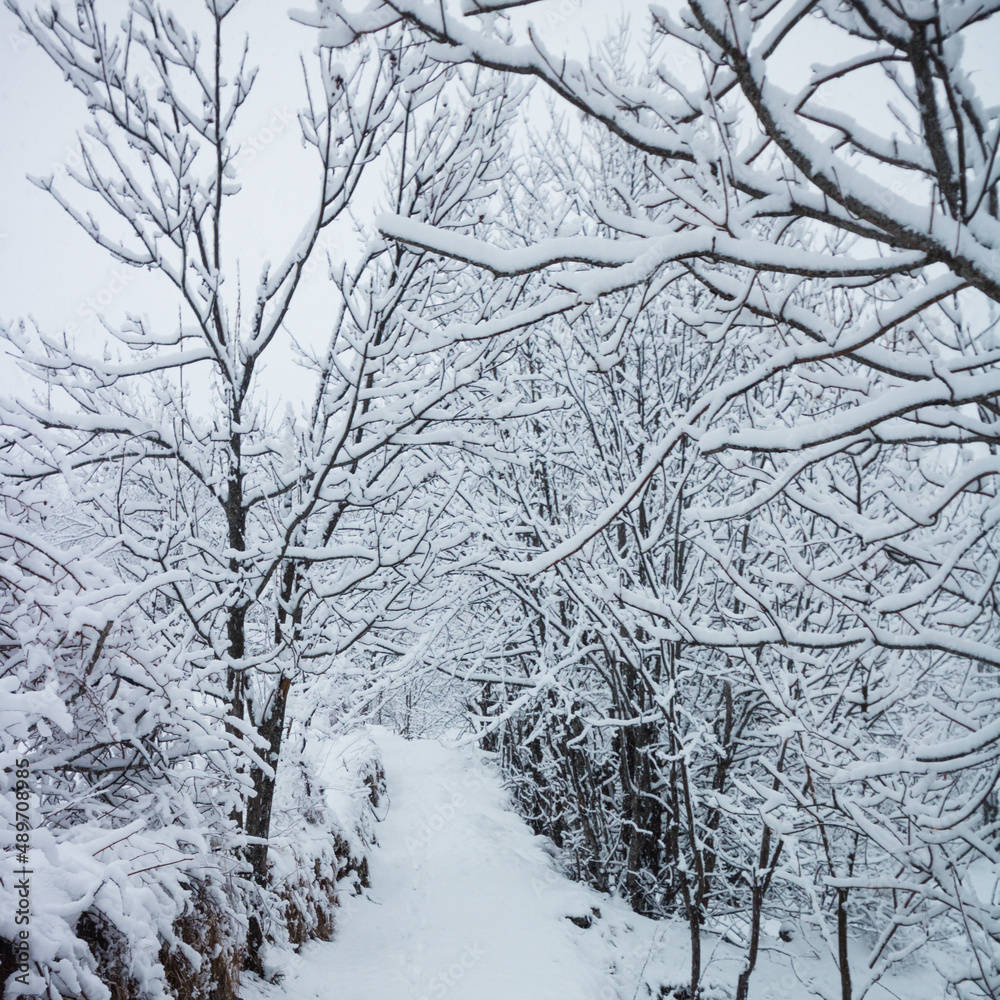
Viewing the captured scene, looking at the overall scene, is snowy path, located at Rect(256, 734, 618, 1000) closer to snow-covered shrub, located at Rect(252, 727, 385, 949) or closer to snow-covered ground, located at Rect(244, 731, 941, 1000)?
snow-covered ground, located at Rect(244, 731, 941, 1000)

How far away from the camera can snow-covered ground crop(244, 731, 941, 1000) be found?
3998 millimetres

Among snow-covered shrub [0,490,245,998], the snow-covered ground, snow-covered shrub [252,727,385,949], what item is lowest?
the snow-covered ground

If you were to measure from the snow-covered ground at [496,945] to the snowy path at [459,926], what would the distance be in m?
0.01

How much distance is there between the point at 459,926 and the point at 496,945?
1.44ft

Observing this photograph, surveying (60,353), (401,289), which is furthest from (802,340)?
(60,353)

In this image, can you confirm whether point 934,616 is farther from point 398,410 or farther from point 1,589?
point 1,589

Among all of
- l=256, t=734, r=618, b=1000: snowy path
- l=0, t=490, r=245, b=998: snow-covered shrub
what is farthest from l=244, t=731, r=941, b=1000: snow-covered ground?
l=0, t=490, r=245, b=998: snow-covered shrub

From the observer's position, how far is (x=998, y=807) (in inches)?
133

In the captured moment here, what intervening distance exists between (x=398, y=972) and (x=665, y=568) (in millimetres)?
3606

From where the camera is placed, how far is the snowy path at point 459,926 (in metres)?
3.98

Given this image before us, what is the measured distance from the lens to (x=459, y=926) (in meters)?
4.96

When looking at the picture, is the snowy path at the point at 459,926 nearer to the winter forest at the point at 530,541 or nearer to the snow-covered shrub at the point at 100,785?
the winter forest at the point at 530,541

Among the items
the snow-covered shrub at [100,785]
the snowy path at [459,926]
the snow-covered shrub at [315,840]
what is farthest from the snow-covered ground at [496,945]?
the snow-covered shrub at [100,785]

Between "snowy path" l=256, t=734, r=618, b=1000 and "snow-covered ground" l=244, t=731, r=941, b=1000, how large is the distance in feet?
0.04
